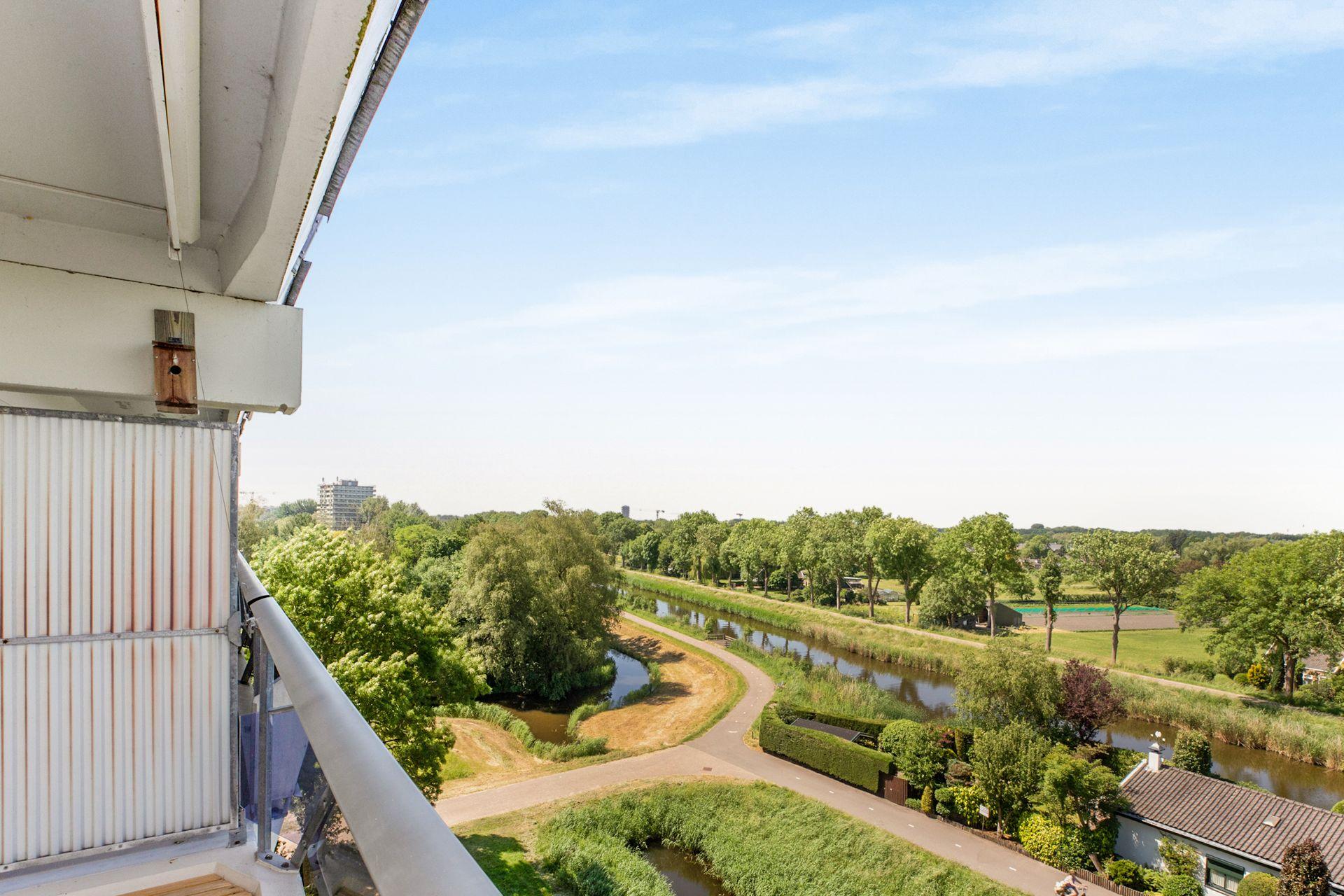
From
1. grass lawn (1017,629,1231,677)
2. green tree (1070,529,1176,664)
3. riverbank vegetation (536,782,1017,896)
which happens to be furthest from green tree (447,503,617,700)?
green tree (1070,529,1176,664)

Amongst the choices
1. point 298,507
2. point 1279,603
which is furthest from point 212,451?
point 298,507

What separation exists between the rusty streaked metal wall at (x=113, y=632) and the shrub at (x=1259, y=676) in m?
28.4

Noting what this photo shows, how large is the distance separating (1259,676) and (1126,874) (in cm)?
1552

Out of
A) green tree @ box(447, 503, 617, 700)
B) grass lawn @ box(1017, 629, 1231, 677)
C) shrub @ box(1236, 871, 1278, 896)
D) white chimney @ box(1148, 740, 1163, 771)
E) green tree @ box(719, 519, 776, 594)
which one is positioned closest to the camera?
shrub @ box(1236, 871, 1278, 896)

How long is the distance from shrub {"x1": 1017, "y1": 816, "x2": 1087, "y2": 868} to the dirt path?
7.73 metres

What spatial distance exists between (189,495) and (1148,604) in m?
31.5

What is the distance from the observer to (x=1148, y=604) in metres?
26.3

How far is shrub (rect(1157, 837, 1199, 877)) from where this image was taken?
36.5 ft

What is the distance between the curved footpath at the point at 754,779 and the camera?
446 inches

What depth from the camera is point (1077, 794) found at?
1177cm

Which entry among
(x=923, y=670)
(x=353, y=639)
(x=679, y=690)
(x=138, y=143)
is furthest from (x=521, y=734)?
(x=138, y=143)

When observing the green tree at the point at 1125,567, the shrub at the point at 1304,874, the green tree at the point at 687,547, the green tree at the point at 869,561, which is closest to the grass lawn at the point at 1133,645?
the green tree at the point at 1125,567

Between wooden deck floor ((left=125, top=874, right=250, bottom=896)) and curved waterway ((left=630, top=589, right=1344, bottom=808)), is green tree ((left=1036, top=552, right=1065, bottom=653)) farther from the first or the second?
wooden deck floor ((left=125, top=874, right=250, bottom=896))

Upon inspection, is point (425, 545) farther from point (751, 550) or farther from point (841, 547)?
point (841, 547)
